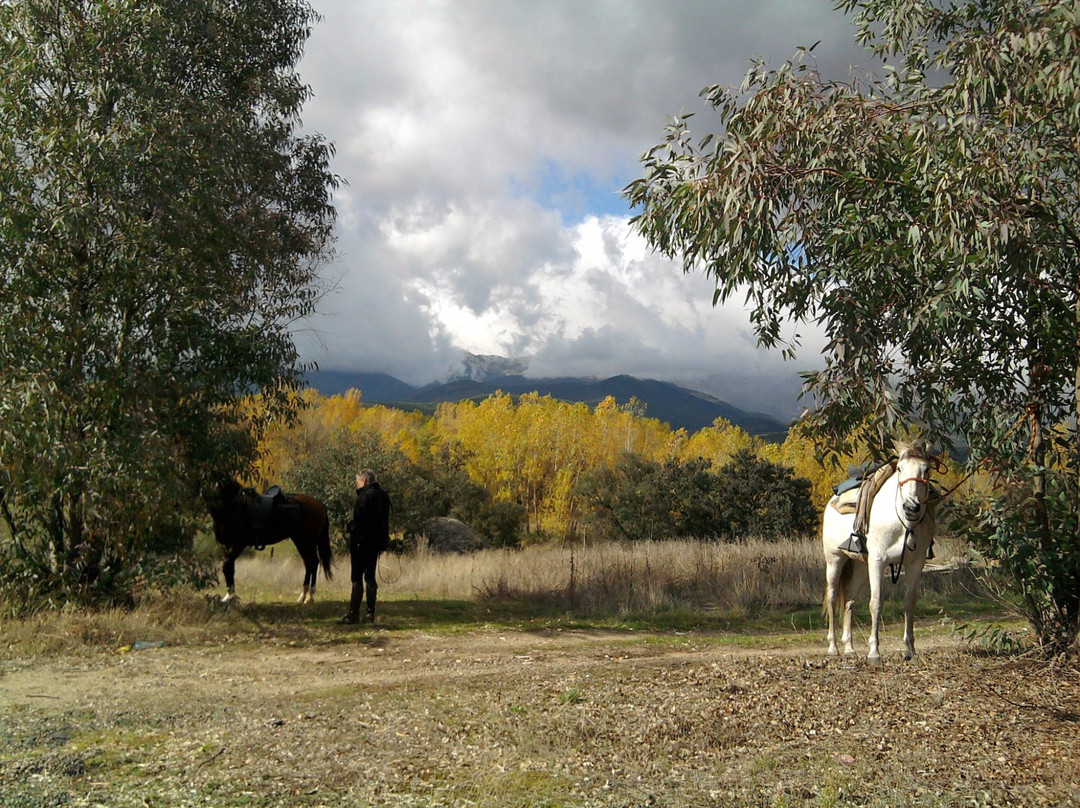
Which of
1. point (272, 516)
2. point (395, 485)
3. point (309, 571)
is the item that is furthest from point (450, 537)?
point (272, 516)

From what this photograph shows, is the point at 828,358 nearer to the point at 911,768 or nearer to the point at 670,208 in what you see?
the point at 670,208

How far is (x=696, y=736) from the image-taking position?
19.2 ft

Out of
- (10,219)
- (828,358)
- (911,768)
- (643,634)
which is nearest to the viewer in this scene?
(911,768)

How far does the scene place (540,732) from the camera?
6.01 meters

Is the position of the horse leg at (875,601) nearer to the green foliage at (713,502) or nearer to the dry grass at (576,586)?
the dry grass at (576,586)

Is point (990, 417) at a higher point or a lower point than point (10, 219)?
lower

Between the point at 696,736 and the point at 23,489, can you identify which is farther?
the point at 23,489

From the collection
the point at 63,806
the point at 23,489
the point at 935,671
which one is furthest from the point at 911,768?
the point at 23,489

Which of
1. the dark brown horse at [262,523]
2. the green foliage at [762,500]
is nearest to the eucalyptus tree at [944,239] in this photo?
the dark brown horse at [262,523]

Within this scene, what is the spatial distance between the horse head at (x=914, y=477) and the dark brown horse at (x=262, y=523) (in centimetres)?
906

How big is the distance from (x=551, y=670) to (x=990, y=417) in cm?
490

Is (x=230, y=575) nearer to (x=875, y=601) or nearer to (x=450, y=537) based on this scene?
(x=875, y=601)

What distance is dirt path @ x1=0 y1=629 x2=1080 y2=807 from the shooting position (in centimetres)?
486

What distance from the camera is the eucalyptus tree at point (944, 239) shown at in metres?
5.99
